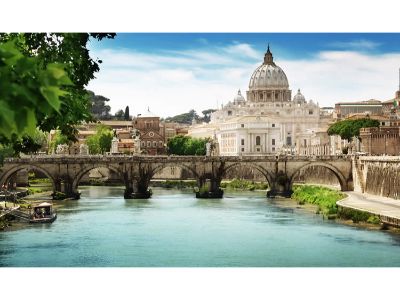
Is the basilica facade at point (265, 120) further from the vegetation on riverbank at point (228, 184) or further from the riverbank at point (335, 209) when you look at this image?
the riverbank at point (335, 209)

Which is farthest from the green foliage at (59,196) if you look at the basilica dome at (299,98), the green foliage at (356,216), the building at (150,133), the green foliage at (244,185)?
the basilica dome at (299,98)

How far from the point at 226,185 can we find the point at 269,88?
33.0m

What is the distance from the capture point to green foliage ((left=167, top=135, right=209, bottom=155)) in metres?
54.6

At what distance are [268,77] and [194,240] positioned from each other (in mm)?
57313

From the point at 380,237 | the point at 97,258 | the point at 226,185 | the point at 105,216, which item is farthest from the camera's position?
the point at 226,185

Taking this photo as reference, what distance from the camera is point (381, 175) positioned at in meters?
25.8

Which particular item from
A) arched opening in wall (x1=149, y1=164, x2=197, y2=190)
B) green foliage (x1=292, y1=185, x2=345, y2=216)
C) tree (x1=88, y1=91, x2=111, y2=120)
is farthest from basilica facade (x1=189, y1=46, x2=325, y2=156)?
green foliage (x1=292, y1=185, x2=345, y2=216)

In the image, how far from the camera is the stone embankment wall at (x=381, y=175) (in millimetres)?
24041

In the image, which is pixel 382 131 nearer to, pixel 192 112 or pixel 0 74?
pixel 0 74

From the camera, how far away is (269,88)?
237ft

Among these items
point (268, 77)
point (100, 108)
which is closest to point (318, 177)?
point (100, 108)

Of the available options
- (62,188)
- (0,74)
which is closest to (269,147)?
(62,188)

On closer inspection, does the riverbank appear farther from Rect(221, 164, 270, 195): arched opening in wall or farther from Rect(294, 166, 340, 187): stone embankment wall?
Rect(221, 164, 270, 195): arched opening in wall

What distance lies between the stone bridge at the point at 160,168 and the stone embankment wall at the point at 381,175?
223 cm
